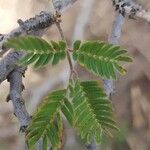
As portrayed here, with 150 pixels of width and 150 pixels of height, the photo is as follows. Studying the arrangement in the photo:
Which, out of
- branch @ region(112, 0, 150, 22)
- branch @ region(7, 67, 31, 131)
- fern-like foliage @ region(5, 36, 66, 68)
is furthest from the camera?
branch @ region(7, 67, 31, 131)

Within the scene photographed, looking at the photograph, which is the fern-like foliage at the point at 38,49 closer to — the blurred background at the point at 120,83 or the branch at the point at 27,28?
the branch at the point at 27,28

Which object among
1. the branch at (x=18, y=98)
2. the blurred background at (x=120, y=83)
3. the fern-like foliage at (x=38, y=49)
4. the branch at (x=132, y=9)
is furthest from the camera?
the blurred background at (x=120, y=83)

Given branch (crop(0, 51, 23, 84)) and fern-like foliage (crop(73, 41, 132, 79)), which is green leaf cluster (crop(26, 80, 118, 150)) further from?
branch (crop(0, 51, 23, 84))

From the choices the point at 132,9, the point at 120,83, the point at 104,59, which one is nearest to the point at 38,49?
the point at 104,59

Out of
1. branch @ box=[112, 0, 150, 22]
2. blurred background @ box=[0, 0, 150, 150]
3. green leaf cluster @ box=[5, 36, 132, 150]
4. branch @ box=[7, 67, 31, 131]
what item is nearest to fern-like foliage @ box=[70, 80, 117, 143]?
green leaf cluster @ box=[5, 36, 132, 150]

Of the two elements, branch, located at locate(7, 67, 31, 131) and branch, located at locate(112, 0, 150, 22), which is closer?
branch, located at locate(112, 0, 150, 22)

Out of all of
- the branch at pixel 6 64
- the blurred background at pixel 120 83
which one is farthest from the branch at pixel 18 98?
the blurred background at pixel 120 83

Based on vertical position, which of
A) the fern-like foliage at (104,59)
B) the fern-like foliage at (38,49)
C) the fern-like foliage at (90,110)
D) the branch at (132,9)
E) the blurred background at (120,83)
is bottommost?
the fern-like foliage at (90,110)

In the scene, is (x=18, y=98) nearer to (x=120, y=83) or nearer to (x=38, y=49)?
(x=38, y=49)
